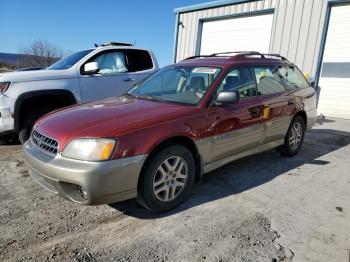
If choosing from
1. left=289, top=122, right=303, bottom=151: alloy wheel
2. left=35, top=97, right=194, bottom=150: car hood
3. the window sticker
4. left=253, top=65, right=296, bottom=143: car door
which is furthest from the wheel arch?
left=289, top=122, right=303, bottom=151: alloy wheel

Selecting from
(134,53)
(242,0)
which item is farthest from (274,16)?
(134,53)

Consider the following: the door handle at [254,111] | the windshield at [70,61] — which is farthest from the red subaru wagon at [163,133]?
the windshield at [70,61]

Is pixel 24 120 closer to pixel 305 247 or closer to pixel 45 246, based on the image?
pixel 45 246

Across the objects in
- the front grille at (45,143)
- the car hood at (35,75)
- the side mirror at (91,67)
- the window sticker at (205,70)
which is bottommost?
Answer: the front grille at (45,143)

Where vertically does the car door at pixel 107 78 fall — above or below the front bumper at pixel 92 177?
above

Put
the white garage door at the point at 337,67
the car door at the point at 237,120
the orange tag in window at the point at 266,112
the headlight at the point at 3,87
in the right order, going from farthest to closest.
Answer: the white garage door at the point at 337,67
the headlight at the point at 3,87
the orange tag in window at the point at 266,112
the car door at the point at 237,120

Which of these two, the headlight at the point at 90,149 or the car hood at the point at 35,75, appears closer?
the headlight at the point at 90,149

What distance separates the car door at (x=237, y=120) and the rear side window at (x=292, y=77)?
1.06m

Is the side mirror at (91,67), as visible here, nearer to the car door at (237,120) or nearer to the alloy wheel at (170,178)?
the car door at (237,120)

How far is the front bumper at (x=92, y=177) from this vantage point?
2826 mm

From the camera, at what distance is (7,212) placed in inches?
131

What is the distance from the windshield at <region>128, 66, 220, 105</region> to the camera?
390 centimetres

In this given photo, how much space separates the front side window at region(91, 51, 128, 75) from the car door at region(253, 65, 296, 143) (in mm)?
3053

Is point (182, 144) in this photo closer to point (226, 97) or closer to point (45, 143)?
point (226, 97)
